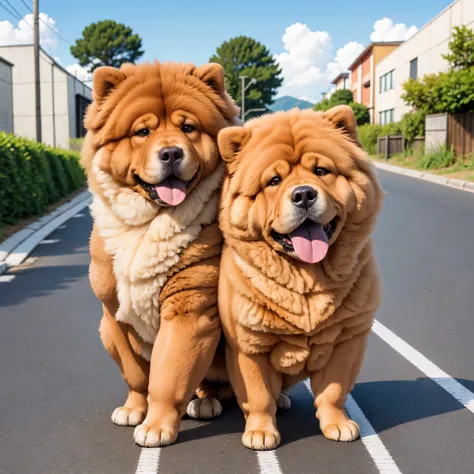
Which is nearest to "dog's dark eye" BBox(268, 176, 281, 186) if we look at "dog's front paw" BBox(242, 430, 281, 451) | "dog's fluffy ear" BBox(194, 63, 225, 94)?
"dog's fluffy ear" BBox(194, 63, 225, 94)

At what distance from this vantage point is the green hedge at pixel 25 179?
47.1 ft

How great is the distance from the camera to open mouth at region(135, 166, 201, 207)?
11.6 ft

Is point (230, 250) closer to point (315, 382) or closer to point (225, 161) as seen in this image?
point (225, 161)

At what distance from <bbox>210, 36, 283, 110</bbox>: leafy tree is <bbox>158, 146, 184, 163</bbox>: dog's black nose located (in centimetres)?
9172

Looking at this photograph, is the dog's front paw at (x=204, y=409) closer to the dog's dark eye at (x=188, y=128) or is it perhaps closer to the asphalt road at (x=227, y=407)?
the asphalt road at (x=227, y=407)

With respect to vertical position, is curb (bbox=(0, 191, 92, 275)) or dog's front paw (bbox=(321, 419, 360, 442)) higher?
curb (bbox=(0, 191, 92, 275))

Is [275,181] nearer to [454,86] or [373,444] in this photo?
[373,444]

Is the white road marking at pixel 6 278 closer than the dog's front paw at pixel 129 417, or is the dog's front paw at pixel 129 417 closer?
the dog's front paw at pixel 129 417

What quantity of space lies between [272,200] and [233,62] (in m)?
95.8

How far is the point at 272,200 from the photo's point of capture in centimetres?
350

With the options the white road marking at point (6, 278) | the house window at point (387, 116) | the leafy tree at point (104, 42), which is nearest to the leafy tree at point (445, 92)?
the white road marking at point (6, 278)

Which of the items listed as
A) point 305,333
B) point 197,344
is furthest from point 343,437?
point 197,344

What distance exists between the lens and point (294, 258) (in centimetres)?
357

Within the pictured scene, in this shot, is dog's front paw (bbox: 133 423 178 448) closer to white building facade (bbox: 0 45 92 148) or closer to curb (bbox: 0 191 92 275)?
curb (bbox: 0 191 92 275)
